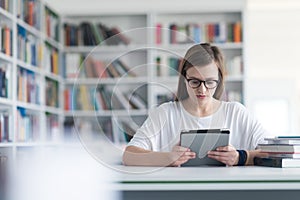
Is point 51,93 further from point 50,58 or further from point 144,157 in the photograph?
point 144,157

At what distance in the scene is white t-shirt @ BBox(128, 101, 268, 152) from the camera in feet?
6.73

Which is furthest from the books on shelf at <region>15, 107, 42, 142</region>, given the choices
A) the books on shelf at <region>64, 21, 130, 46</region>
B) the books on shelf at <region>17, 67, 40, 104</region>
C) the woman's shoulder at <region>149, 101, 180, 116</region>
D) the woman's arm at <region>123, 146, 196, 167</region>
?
the woman's arm at <region>123, 146, 196, 167</region>

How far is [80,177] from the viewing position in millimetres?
1498

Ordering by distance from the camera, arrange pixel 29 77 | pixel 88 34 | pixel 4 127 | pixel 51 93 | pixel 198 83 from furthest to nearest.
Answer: pixel 88 34
pixel 51 93
pixel 29 77
pixel 4 127
pixel 198 83

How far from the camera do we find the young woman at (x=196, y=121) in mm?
1881

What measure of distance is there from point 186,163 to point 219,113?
225 mm

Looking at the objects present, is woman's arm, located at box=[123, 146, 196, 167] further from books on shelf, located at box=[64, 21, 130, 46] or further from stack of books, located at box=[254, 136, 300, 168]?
books on shelf, located at box=[64, 21, 130, 46]

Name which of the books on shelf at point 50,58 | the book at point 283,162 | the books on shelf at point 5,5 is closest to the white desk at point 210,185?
the book at point 283,162

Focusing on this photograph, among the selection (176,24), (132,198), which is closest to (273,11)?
(176,24)

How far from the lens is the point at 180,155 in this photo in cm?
189

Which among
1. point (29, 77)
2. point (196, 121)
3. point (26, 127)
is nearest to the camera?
point (196, 121)

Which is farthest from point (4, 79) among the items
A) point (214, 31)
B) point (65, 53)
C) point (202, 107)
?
point (202, 107)

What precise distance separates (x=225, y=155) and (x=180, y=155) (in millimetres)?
194

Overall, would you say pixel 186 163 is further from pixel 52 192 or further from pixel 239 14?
pixel 239 14
